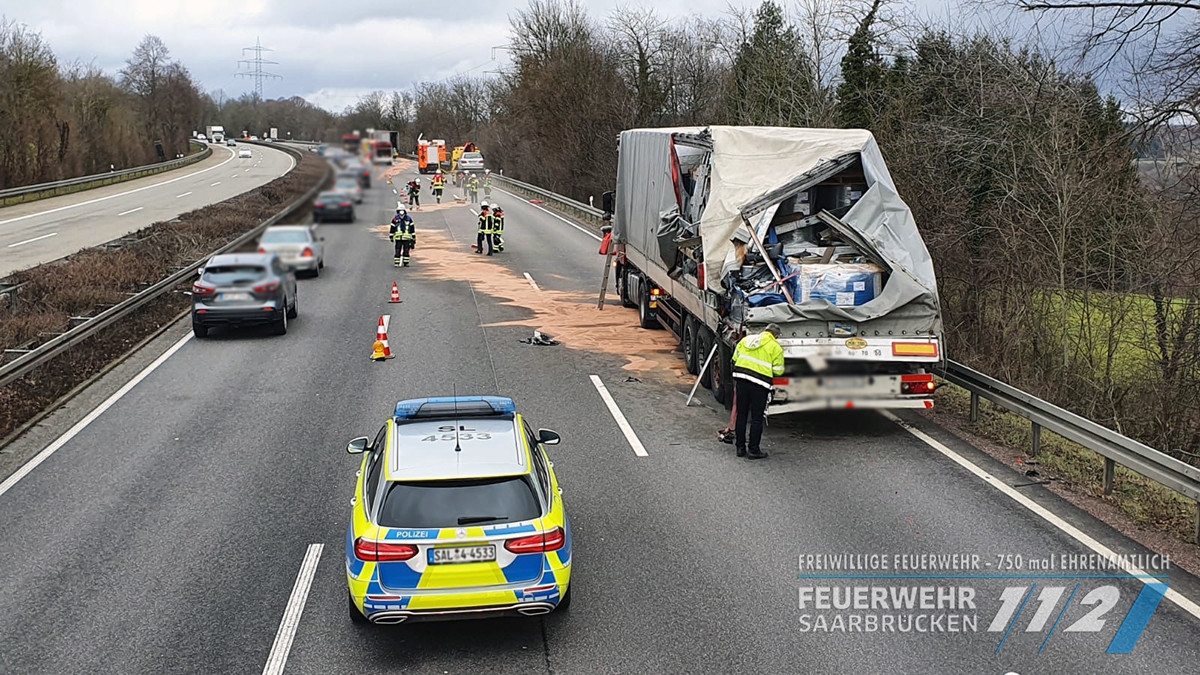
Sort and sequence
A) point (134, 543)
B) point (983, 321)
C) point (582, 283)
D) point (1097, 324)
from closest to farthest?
point (134, 543), point (1097, 324), point (983, 321), point (582, 283)

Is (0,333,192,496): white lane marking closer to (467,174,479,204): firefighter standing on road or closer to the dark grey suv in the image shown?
the dark grey suv

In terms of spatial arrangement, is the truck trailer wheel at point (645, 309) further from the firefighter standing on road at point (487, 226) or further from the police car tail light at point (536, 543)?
the police car tail light at point (536, 543)

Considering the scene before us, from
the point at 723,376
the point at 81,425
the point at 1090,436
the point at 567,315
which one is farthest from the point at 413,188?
the point at 1090,436

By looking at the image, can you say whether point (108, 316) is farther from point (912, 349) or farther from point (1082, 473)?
point (1082, 473)

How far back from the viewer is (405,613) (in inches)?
273

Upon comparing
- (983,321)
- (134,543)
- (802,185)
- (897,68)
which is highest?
(897,68)

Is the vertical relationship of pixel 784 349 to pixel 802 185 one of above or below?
below

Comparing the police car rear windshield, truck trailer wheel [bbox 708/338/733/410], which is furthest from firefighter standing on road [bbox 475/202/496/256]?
the police car rear windshield

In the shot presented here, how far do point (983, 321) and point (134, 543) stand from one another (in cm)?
1427

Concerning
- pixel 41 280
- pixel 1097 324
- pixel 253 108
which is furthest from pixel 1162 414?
pixel 41 280

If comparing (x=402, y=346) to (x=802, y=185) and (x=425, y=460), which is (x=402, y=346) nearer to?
(x=802, y=185)

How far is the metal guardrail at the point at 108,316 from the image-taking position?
8.48 metres

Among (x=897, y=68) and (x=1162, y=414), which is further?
(x=897, y=68)

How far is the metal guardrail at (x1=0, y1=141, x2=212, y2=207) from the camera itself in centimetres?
4503
